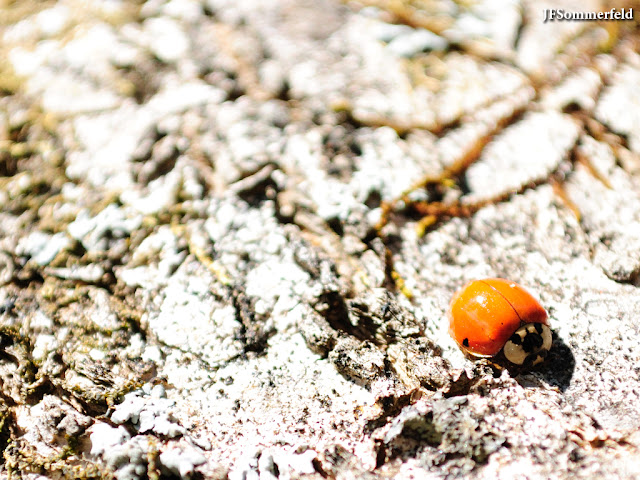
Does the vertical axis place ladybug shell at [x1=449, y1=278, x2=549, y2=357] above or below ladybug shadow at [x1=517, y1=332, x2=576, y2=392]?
above

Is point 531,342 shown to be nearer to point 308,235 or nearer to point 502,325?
point 502,325

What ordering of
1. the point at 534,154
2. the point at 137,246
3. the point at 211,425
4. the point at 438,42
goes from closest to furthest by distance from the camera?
the point at 211,425
the point at 137,246
the point at 534,154
the point at 438,42

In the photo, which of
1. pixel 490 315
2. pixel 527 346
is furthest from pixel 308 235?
pixel 527 346

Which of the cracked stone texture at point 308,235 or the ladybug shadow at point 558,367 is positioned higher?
the cracked stone texture at point 308,235

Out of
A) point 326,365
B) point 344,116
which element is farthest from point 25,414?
point 344,116

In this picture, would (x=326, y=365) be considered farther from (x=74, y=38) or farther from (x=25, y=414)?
(x=74, y=38)
